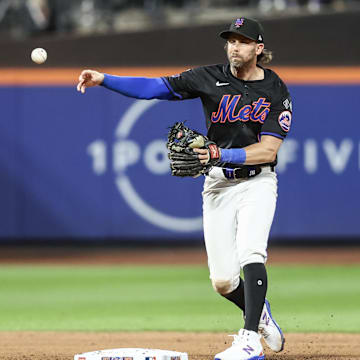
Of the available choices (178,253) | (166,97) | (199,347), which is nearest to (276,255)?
(178,253)

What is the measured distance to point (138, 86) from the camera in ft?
18.3

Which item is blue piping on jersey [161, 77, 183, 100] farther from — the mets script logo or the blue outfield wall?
the blue outfield wall

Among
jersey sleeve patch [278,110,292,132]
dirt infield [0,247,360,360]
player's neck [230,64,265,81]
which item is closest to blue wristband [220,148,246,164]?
jersey sleeve patch [278,110,292,132]

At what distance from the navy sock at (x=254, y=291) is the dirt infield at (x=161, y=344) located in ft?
1.76

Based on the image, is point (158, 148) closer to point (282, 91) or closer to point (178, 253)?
point (178, 253)

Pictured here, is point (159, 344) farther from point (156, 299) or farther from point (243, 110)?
point (156, 299)

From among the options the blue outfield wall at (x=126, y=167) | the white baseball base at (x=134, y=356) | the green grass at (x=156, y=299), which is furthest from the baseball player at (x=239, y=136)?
the blue outfield wall at (x=126, y=167)

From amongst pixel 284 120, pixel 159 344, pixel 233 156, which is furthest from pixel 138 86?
pixel 159 344

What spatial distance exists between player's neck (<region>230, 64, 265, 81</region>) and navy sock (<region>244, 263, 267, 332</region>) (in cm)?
118

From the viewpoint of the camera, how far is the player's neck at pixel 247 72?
5.62 m

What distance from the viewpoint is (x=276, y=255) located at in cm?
1338

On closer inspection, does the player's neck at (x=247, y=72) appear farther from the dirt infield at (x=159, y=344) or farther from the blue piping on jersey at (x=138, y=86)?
the dirt infield at (x=159, y=344)

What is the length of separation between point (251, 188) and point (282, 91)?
2.09 feet

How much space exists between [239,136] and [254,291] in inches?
38.0
